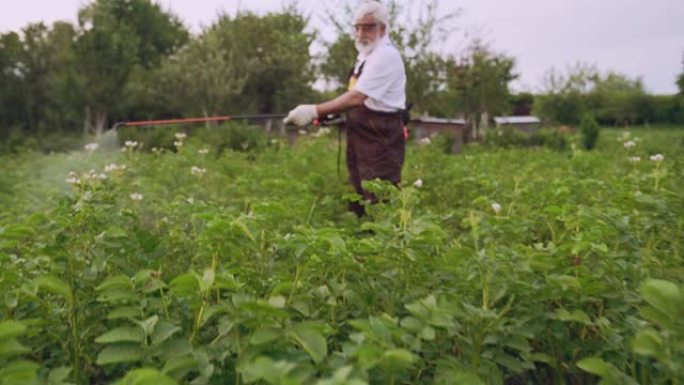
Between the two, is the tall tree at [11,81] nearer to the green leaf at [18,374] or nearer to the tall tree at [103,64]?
the tall tree at [103,64]

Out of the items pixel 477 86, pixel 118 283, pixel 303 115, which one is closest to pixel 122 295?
pixel 118 283

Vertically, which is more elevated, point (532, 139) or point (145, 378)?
point (145, 378)

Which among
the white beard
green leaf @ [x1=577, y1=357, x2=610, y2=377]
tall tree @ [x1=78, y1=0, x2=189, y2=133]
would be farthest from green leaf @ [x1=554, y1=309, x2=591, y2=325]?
tall tree @ [x1=78, y1=0, x2=189, y2=133]

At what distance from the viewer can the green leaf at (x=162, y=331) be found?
1323 millimetres

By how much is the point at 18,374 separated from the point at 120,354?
0.19 meters

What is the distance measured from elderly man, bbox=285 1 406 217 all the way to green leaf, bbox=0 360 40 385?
3.36 m

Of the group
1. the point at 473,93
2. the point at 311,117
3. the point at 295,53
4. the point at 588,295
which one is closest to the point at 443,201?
the point at 311,117

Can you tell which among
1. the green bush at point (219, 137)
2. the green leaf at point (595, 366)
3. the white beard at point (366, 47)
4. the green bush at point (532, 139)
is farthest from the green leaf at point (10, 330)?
the green bush at point (532, 139)

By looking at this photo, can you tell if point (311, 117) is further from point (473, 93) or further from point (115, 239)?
point (473, 93)

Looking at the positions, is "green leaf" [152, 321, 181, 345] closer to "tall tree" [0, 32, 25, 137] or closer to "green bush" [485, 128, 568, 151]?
"green bush" [485, 128, 568, 151]

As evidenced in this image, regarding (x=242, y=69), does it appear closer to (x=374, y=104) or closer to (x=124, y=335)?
(x=374, y=104)

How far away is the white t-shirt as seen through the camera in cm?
434

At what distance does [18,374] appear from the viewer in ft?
3.77

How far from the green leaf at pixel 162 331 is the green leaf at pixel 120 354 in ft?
0.13
